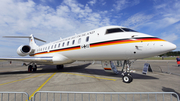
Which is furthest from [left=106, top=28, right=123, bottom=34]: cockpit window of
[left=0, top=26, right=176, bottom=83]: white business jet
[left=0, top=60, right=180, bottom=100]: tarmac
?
[left=0, top=60, right=180, bottom=100]: tarmac

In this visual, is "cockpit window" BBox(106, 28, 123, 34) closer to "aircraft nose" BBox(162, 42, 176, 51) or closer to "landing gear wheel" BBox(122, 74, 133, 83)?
"aircraft nose" BBox(162, 42, 176, 51)

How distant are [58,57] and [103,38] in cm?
530

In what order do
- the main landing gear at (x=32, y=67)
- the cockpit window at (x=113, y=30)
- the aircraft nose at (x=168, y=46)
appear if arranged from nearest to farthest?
the aircraft nose at (x=168, y=46) < the cockpit window at (x=113, y=30) < the main landing gear at (x=32, y=67)

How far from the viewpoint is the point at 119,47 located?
5.41 meters

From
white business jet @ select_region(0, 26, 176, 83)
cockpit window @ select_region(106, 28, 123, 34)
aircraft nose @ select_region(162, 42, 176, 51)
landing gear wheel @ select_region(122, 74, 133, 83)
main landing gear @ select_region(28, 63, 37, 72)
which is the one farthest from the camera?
main landing gear @ select_region(28, 63, 37, 72)

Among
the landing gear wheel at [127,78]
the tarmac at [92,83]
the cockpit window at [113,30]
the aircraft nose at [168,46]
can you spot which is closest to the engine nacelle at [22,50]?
the tarmac at [92,83]

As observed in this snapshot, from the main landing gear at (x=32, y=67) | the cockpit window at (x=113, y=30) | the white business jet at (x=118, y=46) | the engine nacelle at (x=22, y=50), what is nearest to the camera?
the white business jet at (x=118, y=46)

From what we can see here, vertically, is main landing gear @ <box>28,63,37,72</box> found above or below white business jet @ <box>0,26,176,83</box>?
below

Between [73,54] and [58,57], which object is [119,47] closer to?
[73,54]

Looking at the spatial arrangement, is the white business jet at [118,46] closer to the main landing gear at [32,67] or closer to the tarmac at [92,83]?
the tarmac at [92,83]

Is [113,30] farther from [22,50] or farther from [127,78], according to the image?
[22,50]

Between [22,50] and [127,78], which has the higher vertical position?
[22,50]

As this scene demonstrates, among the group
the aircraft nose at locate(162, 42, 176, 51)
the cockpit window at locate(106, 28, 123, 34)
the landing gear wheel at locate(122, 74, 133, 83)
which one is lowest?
the landing gear wheel at locate(122, 74, 133, 83)

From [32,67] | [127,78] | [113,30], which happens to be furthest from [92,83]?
[32,67]
